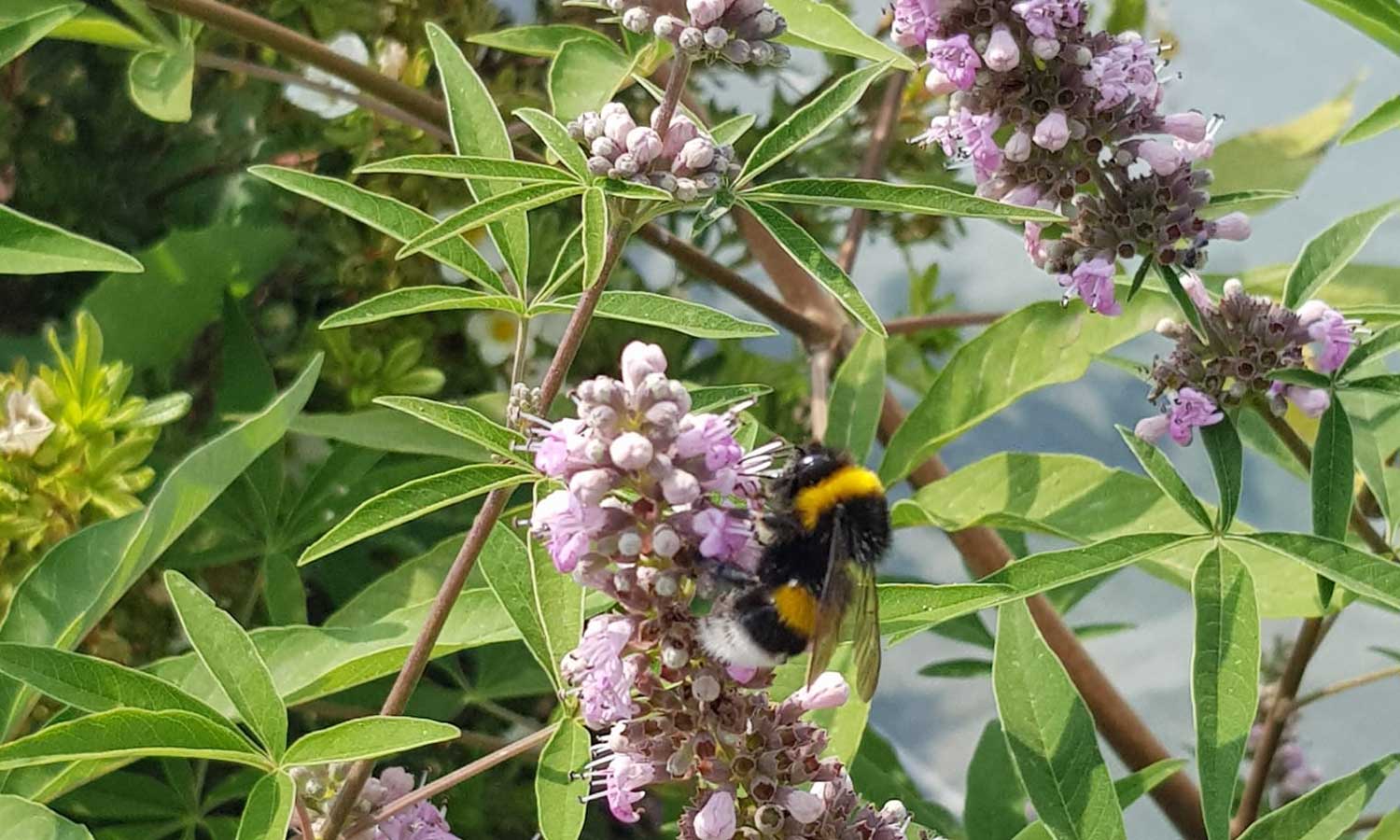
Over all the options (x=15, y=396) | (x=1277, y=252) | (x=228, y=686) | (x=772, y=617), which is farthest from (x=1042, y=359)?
(x=1277, y=252)

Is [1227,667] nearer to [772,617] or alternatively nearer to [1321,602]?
[1321,602]

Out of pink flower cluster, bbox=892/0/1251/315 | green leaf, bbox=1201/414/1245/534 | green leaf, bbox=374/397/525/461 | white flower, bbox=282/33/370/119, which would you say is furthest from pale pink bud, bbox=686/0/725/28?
white flower, bbox=282/33/370/119

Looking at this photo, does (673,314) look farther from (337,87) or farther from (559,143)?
(337,87)

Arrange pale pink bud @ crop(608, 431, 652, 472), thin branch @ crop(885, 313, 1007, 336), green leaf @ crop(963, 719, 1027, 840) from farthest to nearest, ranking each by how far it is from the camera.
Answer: thin branch @ crop(885, 313, 1007, 336), green leaf @ crop(963, 719, 1027, 840), pale pink bud @ crop(608, 431, 652, 472)

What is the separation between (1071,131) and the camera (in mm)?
1086

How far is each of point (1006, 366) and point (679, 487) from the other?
0.78m

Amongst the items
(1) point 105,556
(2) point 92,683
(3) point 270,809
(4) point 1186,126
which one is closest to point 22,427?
(1) point 105,556

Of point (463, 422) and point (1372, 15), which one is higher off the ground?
point (1372, 15)

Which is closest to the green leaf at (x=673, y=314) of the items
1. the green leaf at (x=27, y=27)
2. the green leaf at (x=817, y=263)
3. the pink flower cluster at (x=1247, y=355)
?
the green leaf at (x=817, y=263)

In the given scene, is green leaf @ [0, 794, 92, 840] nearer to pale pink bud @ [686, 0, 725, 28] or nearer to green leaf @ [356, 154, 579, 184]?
green leaf @ [356, 154, 579, 184]

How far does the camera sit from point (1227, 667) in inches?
41.9

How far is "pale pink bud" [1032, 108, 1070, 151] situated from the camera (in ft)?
3.45

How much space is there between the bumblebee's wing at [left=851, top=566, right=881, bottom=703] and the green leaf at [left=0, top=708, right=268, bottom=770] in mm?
384

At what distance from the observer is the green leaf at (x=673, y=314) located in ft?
3.19
